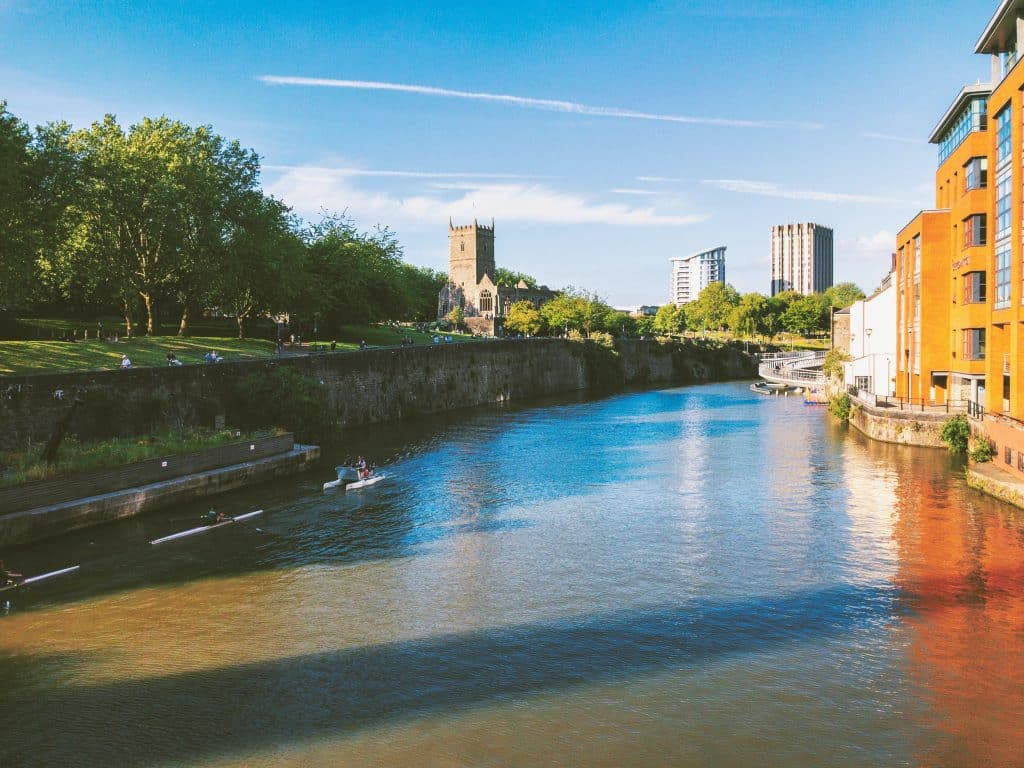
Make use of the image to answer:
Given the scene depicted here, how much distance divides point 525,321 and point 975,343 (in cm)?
Result: 9919

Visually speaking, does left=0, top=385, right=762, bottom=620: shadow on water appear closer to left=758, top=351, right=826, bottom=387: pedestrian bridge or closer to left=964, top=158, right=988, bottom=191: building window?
left=964, top=158, right=988, bottom=191: building window

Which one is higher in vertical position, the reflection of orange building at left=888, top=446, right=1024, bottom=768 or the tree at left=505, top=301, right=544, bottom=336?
the tree at left=505, top=301, right=544, bottom=336

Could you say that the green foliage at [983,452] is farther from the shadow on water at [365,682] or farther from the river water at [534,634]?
the shadow on water at [365,682]

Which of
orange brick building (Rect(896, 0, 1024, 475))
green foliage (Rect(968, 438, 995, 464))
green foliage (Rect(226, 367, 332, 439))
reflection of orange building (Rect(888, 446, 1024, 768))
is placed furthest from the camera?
green foliage (Rect(226, 367, 332, 439))

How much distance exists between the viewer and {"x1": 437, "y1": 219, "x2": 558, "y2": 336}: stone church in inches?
6845

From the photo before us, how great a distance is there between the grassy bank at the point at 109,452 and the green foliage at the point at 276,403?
477 centimetres

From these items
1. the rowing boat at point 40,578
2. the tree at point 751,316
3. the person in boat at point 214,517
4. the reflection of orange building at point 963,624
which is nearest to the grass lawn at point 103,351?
the person in boat at point 214,517

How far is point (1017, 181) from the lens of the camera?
114 feet

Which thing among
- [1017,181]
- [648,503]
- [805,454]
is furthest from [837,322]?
[648,503]

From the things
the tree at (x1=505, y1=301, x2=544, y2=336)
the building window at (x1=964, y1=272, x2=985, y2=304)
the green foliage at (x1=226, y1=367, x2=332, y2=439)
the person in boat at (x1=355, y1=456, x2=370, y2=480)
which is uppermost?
the tree at (x1=505, y1=301, x2=544, y2=336)

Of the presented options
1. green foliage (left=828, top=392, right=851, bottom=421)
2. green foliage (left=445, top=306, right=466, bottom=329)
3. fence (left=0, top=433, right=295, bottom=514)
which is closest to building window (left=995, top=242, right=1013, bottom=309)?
green foliage (left=828, top=392, right=851, bottom=421)

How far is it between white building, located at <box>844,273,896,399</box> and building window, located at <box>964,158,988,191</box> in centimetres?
1602

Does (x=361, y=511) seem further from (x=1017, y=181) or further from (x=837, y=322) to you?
(x=837, y=322)

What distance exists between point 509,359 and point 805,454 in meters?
44.4
